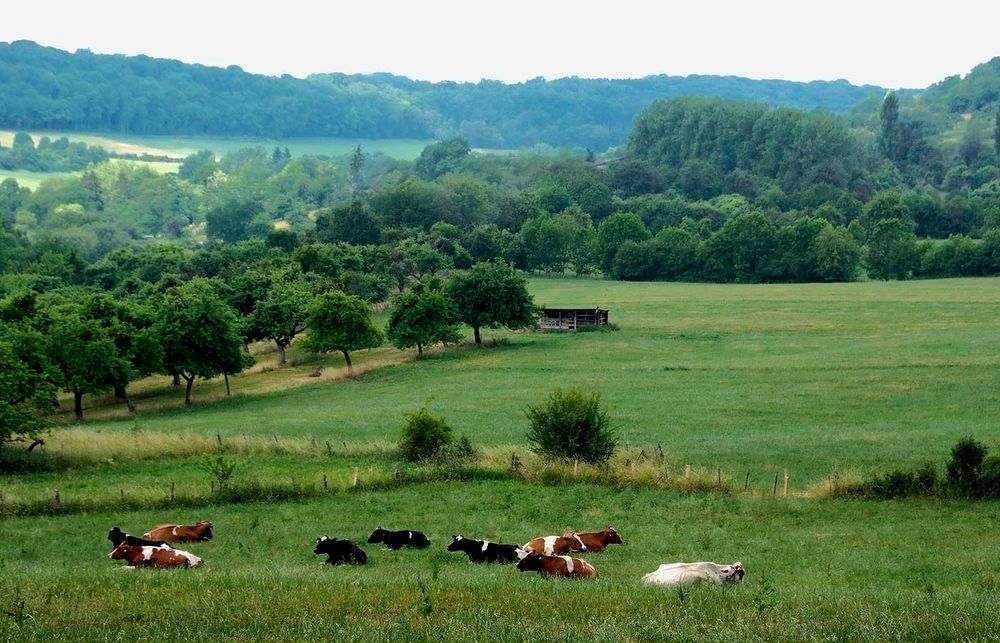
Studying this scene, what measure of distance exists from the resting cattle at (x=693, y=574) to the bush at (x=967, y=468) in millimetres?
13293

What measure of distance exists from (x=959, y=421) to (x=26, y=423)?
40763 millimetres

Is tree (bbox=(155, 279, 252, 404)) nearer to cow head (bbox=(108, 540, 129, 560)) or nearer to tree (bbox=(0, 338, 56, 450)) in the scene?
tree (bbox=(0, 338, 56, 450))

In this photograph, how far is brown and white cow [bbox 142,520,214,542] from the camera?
26047 millimetres

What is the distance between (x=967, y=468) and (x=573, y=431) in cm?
1235

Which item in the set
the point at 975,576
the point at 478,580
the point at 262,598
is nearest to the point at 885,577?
the point at 975,576

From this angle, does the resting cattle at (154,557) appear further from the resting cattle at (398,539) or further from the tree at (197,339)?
the tree at (197,339)

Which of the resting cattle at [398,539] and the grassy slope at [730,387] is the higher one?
the resting cattle at [398,539]

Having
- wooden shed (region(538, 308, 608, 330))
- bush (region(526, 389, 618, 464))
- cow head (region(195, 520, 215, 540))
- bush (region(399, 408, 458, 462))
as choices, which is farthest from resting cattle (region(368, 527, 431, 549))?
wooden shed (region(538, 308, 608, 330))

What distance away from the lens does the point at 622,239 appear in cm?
15400

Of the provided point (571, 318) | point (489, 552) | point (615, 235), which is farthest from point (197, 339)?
point (615, 235)

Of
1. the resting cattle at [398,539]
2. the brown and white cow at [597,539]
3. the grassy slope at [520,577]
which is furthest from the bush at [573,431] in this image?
the resting cattle at [398,539]

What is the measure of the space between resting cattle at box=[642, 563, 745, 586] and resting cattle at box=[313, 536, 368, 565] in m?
6.38

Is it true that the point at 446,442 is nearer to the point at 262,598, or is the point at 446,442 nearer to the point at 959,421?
the point at 262,598

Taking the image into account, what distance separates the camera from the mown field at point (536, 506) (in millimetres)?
15539
